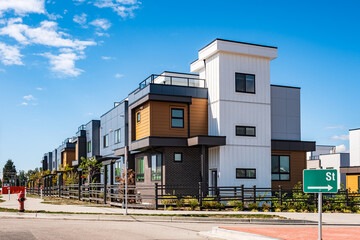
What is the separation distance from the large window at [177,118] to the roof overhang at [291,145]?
22.7ft

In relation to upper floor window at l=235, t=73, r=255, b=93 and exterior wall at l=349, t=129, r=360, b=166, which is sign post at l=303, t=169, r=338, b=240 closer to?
upper floor window at l=235, t=73, r=255, b=93

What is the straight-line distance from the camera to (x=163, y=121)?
96.0ft

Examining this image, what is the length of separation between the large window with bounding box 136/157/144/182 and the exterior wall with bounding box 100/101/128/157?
3864mm

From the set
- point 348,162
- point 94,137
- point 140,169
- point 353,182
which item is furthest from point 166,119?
point 348,162

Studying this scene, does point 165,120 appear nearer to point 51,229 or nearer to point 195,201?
point 195,201

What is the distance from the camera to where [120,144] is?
38094 mm

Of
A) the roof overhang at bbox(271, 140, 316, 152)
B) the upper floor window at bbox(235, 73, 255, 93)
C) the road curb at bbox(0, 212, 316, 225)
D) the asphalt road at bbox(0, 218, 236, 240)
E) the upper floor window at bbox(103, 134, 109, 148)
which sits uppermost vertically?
the upper floor window at bbox(235, 73, 255, 93)

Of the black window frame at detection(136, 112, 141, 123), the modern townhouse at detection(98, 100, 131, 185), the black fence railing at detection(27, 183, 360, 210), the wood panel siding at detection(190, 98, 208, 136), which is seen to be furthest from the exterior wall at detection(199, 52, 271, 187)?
the modern townhouse at detection(98, 100, 131, 185)

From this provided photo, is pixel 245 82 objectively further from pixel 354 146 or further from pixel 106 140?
pixel 354 146

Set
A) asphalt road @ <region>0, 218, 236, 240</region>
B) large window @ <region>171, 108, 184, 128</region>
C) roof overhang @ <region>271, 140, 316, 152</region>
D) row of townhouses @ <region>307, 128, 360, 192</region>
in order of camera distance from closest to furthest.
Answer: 1. asphalt road @ <region>0, 218, 236, 240</region>
2. large window @ <region>171, 108, 184, 128</region>
3. roof overhang @ <region>271, 140, 316, 152</region>
4. row of townhouses @ <region>307, 128, 360, 192</region>

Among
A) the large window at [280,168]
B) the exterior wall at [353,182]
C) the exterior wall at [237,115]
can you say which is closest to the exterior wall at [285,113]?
the large window at [280,168]

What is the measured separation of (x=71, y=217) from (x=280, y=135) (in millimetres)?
19923

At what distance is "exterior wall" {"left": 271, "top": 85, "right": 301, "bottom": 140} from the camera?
3409 centimetres

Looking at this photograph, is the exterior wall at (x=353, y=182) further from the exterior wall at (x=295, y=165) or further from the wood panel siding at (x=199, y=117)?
the wood panel siding at (x=199, y=117)
